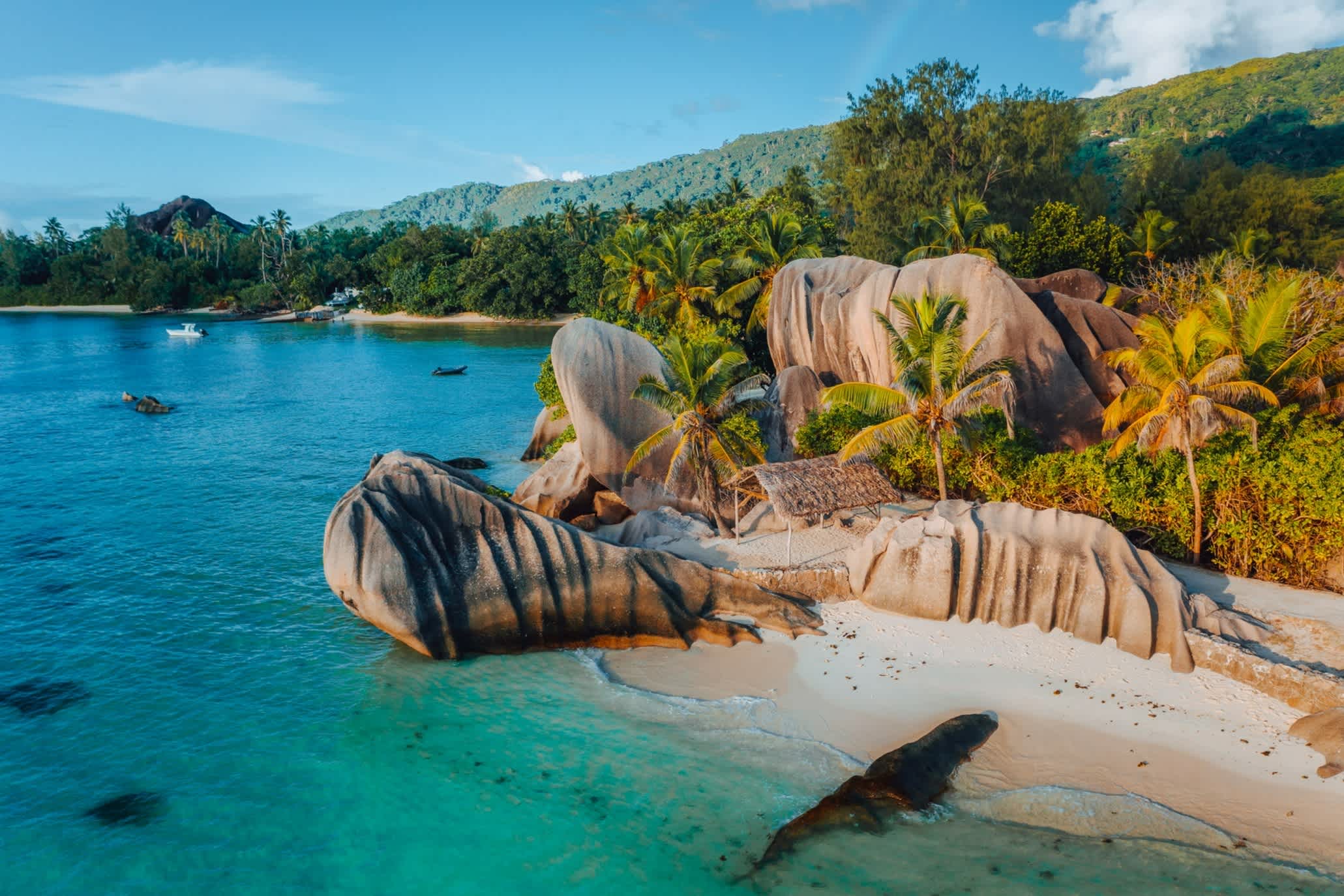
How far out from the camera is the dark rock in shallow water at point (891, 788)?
39.6 ft

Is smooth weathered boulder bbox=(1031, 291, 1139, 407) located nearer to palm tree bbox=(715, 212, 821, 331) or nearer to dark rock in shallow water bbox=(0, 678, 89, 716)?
palm tree bbox=(715, 212, 821, 331)

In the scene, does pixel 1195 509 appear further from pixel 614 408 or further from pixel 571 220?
pixel 571 220

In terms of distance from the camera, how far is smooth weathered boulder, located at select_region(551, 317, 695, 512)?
22906 mm

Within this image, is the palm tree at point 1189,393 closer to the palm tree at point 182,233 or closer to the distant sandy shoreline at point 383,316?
the distant sandy shoreline at point 383,316

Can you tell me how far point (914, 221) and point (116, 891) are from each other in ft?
128

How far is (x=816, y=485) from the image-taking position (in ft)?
61.9

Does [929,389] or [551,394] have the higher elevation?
[929,389]

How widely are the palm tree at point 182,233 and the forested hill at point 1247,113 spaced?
121 m

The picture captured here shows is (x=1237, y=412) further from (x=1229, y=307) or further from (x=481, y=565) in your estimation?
(x=481, y=565)

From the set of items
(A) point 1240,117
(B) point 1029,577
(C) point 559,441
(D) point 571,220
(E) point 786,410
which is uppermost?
(A) point 1240,117

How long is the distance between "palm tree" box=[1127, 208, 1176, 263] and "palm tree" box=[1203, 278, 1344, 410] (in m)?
19.8

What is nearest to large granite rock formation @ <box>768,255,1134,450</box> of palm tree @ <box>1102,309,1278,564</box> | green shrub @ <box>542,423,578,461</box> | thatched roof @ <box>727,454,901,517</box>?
palm tree @ <box>1102,309,1278,564</box>

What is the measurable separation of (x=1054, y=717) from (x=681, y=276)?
82.4ft

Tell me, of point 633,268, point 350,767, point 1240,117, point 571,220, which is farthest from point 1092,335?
point 1240,117
